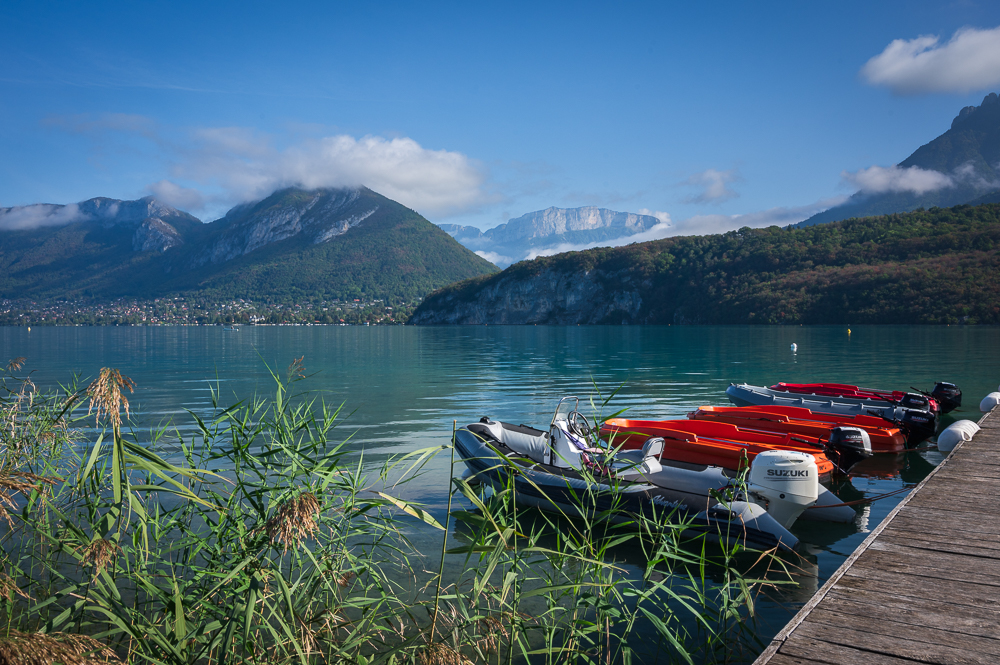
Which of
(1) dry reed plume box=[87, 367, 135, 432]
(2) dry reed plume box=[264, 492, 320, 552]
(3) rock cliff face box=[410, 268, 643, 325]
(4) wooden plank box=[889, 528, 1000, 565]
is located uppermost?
(3) rock cliff face box=[410, 268, 643, 325]

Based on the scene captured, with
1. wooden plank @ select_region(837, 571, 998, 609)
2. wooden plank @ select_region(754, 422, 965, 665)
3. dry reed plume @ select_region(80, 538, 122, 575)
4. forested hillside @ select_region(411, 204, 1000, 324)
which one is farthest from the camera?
forested hillside @ select_region(411, 204, 1000, 324)

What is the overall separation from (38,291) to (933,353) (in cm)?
23335

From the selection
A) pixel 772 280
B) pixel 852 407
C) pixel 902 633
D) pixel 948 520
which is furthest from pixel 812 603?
pixel 772 280

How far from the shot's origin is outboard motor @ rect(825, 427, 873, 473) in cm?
933

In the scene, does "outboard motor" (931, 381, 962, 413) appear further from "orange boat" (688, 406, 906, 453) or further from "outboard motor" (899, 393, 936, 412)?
"orange boat" (688, 406, 906, 453)

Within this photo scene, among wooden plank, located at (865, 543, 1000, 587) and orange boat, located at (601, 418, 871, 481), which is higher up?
wooden plank, located at (865, 543, 1000, 587)

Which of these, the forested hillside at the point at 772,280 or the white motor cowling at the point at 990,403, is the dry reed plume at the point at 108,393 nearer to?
the white motor cowling at the point at 990,403

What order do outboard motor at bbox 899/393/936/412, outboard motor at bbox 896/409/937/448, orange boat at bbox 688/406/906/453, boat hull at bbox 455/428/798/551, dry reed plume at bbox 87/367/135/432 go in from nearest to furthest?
dry reed plume at bbox 87/367/135/432 < boat hull at bbox 455/428/798/551 < orange boat at bbox 688/406/906/453 < outboard motor at bbox 896/409/937/448 < outboard motor at bbox 899/393/936/412

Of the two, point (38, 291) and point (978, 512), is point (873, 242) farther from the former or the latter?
point (38, 291)

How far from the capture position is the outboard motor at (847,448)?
30.6ft

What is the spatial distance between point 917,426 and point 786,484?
687 cm

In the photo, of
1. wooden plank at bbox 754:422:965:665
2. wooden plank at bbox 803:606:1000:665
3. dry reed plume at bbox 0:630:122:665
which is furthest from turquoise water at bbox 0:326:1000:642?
dry reed plume at bbox 0:630:122:665

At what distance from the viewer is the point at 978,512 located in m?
5.15

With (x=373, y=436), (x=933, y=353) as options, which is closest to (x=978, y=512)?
(x=373, y=436)
